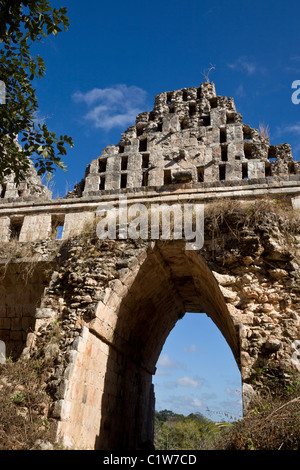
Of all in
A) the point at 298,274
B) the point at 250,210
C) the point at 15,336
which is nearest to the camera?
the point at 298,274

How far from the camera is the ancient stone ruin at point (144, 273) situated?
761cm

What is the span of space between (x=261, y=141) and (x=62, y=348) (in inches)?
407

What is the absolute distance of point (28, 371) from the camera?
298 inches

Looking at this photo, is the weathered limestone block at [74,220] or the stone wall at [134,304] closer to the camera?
the stone wall at [134,304]

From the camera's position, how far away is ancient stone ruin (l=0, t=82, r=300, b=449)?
25.0 ft

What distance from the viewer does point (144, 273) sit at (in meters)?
9.45

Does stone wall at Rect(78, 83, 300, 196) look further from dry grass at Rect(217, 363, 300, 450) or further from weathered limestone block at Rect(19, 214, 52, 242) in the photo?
dry grass at Rect(217, 363, 300, 450)

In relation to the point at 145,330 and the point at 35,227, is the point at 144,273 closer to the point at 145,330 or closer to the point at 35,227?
the point at 145,330

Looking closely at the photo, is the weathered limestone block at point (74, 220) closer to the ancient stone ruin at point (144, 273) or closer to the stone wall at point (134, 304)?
the ancient stone ruin at point (144, 273)

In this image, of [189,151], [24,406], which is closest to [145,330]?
[24,406]

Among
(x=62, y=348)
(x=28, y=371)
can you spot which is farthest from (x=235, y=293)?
(x=28, y=371)

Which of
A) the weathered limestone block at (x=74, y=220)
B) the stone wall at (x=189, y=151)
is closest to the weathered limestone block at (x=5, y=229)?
the weathered limestone block at (x=74, y=220)
